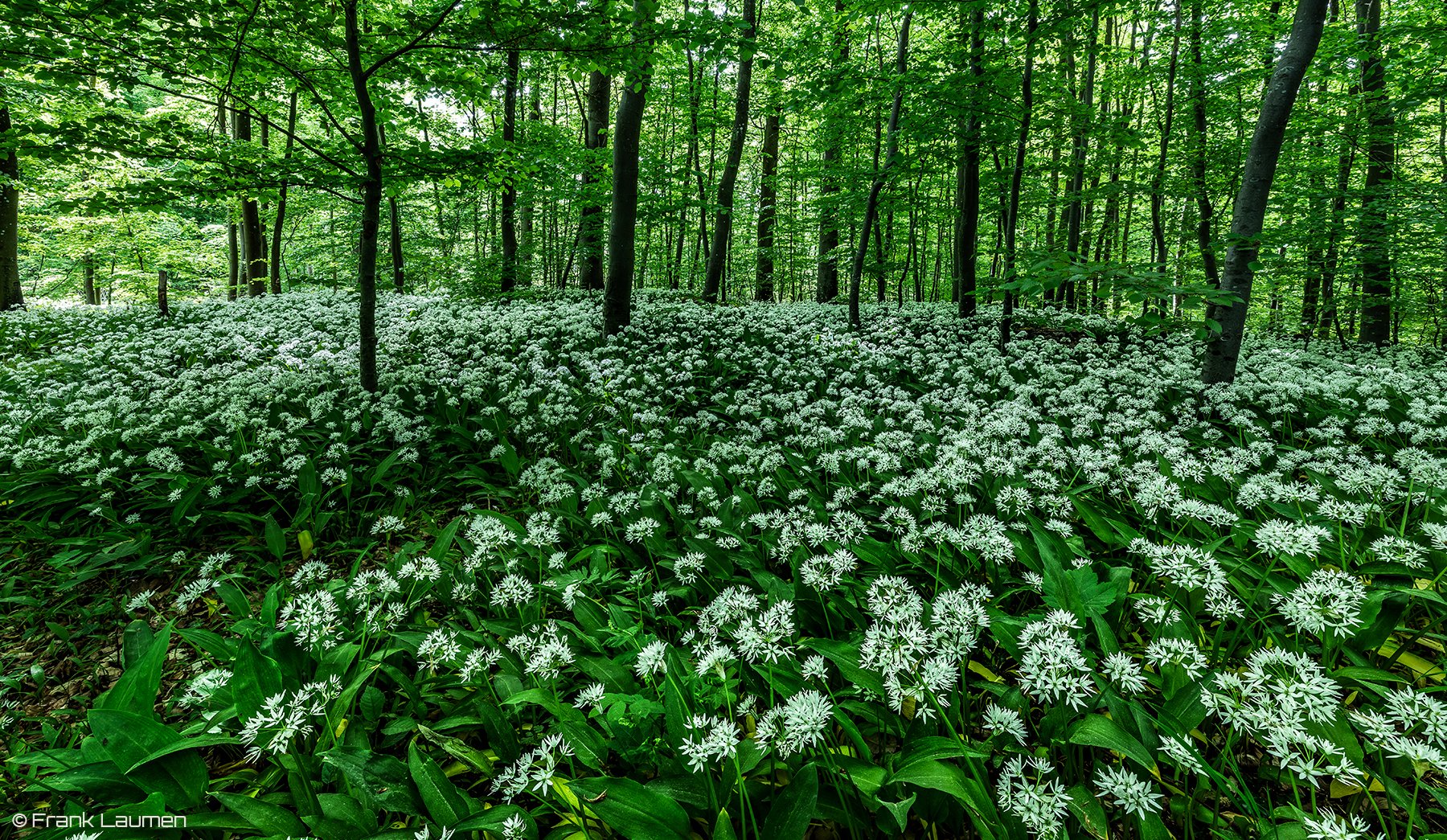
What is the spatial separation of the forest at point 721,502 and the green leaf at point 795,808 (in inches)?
0.8

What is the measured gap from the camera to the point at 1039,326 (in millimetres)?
9938

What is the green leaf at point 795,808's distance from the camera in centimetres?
148

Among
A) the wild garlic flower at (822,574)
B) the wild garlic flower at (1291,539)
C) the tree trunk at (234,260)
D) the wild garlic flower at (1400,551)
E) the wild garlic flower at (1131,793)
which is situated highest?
the tree trunk at (234,260)

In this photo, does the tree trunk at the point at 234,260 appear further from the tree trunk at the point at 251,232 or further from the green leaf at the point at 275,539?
the green leaf at the point at 275,539

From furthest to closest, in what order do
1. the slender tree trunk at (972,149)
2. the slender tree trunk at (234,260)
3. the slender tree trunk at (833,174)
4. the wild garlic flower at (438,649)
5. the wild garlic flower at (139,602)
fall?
1. the slender tree trunk at (234,260)
2. the slender tree trunk at (833,174)
3. the slender tree trunk at (972,149)
4. the wild garlic flower at (139,602)
5. the wild garlic flower at (438,649)

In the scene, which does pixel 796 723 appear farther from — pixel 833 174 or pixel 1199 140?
pixel 1199 140

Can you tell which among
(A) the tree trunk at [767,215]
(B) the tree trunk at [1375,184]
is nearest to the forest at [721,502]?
(B) the tree trunk at [1375,184]

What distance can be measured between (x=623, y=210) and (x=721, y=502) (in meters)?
6.42

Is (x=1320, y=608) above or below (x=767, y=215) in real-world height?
below

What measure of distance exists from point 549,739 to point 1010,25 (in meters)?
10.2

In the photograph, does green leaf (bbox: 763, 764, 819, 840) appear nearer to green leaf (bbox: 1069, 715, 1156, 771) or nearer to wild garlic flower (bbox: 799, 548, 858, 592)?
wild garlic flower (bbox: 799, 548, 858, 592)

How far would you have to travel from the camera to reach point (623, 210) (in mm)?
8547

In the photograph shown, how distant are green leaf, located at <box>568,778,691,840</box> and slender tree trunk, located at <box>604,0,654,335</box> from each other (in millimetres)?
7822

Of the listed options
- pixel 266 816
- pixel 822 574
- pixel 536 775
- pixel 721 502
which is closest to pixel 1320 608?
pixel 822 574
